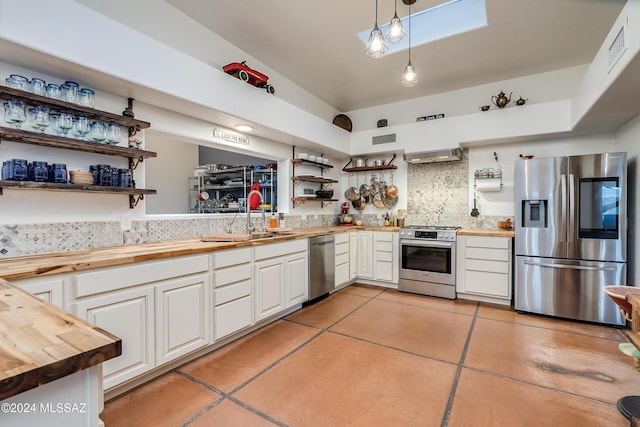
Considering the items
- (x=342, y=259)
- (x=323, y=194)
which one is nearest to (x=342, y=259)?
(x=342, y=259)

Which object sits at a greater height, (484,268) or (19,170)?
(19,170)

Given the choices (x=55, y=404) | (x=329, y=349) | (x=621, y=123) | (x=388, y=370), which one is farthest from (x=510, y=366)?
(x=621, y=123)

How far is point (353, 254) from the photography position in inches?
177

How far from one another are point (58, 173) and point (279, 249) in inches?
71.9

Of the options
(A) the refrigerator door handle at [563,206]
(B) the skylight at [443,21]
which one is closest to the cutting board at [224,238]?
(B) the skylight at [443,21]

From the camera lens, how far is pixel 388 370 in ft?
7.22

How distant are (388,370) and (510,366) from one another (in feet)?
3.05

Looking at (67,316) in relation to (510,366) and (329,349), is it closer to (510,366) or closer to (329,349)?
(329,349)

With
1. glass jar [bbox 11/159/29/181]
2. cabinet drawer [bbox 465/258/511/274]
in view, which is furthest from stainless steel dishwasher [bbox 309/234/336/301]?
glass jar [bbox 11/159/29/181]

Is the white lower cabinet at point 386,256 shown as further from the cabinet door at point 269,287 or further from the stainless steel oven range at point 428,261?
the cabinet door at point 269,287

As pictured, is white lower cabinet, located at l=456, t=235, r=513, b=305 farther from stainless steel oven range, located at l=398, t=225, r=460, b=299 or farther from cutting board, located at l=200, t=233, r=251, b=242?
cutting board, located at l=200, t=233, r=251, b=242

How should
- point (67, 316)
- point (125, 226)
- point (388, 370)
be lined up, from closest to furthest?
1. point (67, 316)
2. point (388, 370)
3. point (125, 226)

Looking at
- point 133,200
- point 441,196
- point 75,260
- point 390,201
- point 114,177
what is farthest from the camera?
point 390,201

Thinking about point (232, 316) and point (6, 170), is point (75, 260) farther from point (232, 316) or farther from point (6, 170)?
point (232, 316)
